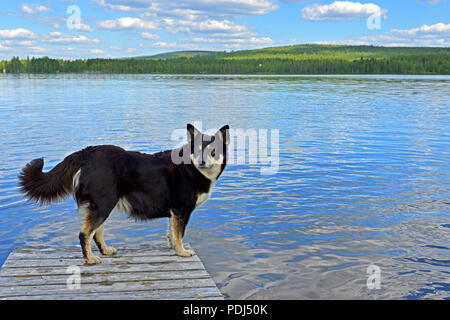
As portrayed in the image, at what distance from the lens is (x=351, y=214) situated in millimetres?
10250

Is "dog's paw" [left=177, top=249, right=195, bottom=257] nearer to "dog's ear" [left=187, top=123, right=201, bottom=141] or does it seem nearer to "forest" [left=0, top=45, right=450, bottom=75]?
"dog's ear" [left=187, top=123, right=201, bottom=141]

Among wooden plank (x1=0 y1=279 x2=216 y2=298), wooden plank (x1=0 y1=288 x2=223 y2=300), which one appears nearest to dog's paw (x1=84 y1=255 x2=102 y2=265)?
wooden plank (x1=0 y1=279 x2=216 y2=298)

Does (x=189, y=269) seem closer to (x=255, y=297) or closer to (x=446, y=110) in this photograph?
(x=255, y=297)

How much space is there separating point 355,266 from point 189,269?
2.92 metres

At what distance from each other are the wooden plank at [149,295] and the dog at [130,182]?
39.3 inches

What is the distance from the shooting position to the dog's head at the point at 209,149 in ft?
21.6

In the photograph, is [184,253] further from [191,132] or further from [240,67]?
[240,67]

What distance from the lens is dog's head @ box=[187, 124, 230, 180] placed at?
6594 millimetres

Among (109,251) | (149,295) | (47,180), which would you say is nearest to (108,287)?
(149,295)

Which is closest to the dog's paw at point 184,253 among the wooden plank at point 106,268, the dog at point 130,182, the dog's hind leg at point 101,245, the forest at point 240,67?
the dog at point 130,182

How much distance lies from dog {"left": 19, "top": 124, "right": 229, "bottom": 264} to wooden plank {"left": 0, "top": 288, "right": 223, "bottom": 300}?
1.00 metres

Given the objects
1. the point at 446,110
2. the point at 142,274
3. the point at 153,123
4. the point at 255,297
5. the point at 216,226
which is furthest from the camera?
the point at 446,110

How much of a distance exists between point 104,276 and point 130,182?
1314mm
